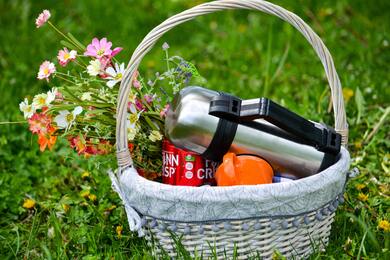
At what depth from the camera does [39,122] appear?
6.19 feet

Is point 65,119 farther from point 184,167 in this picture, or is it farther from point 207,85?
point 207,85

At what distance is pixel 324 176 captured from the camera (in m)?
1.72

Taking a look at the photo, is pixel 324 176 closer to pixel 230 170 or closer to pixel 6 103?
pixel 230 170

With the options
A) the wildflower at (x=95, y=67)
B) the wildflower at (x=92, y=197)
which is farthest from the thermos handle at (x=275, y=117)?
the wildflower at (x=92, y=197)

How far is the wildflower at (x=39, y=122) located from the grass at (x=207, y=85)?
0.78ft

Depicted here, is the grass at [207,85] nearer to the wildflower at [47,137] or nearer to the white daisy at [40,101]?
the wildflower at [47,137]

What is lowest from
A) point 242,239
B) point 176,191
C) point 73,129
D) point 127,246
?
point 127,246

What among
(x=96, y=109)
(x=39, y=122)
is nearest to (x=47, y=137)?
(x=39, y=122)

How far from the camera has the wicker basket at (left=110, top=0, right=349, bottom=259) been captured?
5.48ft

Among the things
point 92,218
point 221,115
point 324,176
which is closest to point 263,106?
point 221,115

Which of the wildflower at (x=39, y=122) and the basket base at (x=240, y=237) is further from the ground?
the wildflower at (x=39, y=122)

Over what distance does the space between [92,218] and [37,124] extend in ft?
1.61

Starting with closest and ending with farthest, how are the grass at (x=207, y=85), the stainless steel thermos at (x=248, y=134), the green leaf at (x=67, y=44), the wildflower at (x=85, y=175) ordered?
1. the stainless steel thermos at (x=248, y=134)
2. the green leaf at (x=67, y=44)
3. the grass at (x=207, y=85)
4. the wildflower at (x=85, y=175)

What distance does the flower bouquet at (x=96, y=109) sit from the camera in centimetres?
186
